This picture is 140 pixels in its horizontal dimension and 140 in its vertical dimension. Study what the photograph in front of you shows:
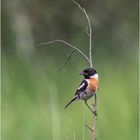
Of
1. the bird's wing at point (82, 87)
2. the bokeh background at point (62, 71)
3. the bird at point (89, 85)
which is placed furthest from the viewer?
the bokeh background at point (62, 71)

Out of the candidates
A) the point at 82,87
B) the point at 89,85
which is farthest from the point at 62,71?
the point at 89,85

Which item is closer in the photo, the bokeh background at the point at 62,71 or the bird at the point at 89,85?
the bird at the point at 89,85

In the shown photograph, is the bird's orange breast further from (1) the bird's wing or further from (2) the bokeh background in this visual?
(2) the bokeh background

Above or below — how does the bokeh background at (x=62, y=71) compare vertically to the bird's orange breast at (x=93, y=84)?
above

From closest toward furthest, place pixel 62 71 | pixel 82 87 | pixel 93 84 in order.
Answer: pixel 93 84, pixel 82 87, pixel 62 71

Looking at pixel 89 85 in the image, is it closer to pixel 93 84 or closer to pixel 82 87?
pixel 93 84

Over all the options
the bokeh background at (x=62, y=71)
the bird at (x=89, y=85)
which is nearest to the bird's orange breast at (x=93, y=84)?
the bird at (x=89, y=85)

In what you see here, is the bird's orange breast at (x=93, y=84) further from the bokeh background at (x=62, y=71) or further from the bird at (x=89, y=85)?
the bokeh background at (x=62, y=71)

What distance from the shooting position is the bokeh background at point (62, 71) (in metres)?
4.31

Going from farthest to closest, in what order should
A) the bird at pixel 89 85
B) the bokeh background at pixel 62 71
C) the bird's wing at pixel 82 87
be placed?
the bokeh background at pixel 62 71
the bird's wing at pixel 82 87
the bird at pixel 89 85

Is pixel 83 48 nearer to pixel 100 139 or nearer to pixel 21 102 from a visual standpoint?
pixel 21 102

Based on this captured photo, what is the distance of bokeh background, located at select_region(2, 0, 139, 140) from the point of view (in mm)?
4312

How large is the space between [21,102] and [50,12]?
208 cm

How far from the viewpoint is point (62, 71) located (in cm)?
489
